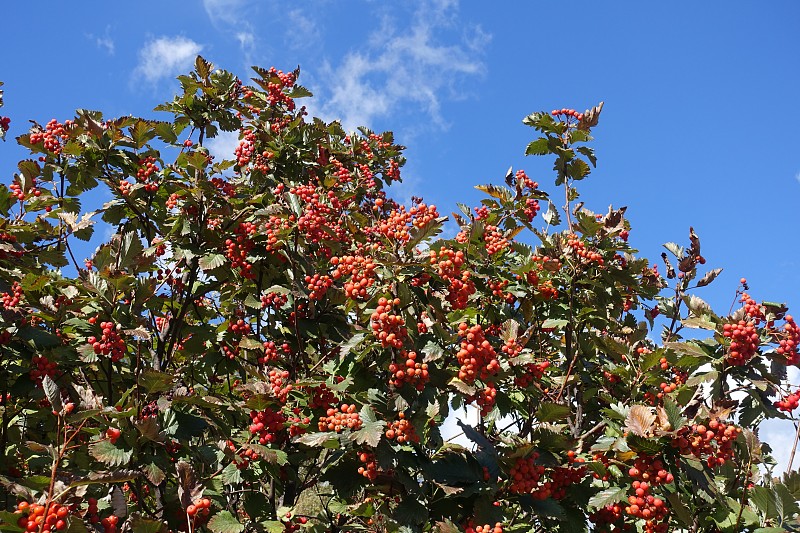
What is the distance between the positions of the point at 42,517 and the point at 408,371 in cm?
227

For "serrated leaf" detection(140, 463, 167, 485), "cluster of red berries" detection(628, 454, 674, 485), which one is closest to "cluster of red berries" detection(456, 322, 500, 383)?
"cluster of red berries" detection(628, 454, 674, 485)

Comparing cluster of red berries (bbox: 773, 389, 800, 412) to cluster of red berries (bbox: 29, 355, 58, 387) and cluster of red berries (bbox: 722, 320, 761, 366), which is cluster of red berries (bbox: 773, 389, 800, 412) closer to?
cluster of red berries (bbox: 722, 320, 761, 366)

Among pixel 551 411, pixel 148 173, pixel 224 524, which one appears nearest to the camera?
pixel 551 411

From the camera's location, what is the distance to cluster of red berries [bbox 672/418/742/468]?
3942 millimetres

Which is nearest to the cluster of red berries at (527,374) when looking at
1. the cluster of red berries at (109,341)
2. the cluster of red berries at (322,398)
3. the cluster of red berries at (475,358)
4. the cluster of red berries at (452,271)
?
the cluster of red berries at (475,358)

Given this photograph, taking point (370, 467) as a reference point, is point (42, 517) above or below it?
below

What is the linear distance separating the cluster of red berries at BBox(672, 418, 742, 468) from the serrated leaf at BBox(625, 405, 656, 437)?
0.17 metres

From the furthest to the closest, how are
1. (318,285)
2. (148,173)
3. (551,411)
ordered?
1. (148,173)
2. (318,285)
3. (551,411)

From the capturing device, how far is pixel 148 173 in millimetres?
6465

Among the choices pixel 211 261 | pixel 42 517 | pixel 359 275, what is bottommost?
pixel 42 517

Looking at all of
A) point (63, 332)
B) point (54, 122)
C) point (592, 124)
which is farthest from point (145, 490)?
point (592, 124)

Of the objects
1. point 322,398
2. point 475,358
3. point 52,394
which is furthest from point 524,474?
point 52,394

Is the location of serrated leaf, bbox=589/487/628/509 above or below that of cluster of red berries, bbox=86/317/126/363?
below

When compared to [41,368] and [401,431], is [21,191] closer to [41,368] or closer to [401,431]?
[41,368]
